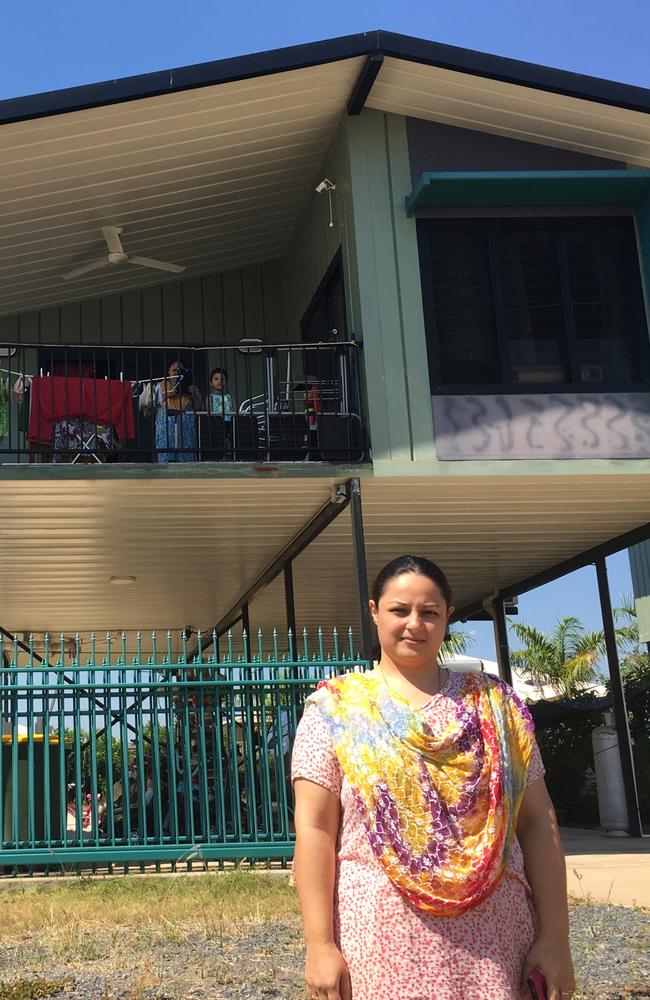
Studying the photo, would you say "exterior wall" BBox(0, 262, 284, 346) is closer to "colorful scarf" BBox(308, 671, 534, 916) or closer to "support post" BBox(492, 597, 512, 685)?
"support post" BBox(492, 597, 512, 685)

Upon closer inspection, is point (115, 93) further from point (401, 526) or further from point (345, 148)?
point (401, 526)

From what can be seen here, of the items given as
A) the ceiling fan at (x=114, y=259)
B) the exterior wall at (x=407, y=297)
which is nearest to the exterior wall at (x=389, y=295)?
the exterior wall at (x=407, y=297)

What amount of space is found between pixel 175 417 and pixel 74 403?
2.95ft

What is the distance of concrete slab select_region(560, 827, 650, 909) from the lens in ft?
23.8

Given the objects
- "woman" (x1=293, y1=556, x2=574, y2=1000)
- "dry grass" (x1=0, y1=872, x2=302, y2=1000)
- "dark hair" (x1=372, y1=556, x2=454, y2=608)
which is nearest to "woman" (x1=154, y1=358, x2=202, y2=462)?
"dry grass" (x1=0, y1=872, x2=302, y2=1000)

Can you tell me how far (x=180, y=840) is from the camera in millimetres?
9453

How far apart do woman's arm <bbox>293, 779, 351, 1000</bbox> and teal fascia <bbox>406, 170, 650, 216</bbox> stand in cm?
815

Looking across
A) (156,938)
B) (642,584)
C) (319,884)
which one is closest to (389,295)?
(642,584)

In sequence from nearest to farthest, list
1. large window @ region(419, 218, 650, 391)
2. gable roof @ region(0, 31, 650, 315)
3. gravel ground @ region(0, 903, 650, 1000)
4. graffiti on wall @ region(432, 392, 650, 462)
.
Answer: gravel ground @ region(0, 903, 650, 1000)
gable roof @ region(0, 31, 650, 315)
graffiti on wall @ region(432, 392, 650, 462)
large window @ region(419, 218, 650, 391)

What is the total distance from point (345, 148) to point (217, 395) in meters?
2.62

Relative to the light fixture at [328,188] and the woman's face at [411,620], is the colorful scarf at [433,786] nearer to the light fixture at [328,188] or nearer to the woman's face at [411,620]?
the woman's face at [411,620]

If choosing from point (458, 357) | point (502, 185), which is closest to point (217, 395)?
point (458, 357)

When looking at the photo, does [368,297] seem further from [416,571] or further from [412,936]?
[412,936]

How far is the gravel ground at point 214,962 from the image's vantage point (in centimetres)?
455
